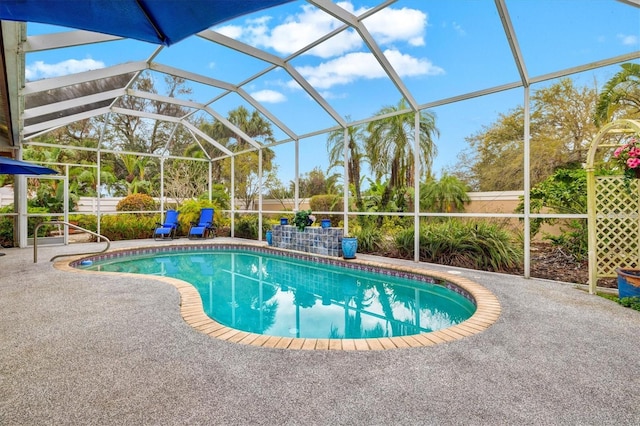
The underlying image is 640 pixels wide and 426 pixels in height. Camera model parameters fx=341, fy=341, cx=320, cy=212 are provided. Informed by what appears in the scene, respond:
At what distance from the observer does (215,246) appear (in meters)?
10.8

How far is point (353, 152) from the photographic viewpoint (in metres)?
10.6

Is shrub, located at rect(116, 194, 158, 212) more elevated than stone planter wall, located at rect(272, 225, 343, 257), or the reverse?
shrub, located at rect(116, 194, 158, 212)

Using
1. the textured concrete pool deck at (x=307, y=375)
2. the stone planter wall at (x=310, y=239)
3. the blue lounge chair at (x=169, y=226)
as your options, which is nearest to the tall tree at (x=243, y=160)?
the blue lounge chair at (x=169, y=226)

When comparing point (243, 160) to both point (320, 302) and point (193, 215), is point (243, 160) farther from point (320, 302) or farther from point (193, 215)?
point (320, 302)

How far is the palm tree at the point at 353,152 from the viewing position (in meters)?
10.4

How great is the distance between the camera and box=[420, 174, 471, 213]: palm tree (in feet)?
27.3

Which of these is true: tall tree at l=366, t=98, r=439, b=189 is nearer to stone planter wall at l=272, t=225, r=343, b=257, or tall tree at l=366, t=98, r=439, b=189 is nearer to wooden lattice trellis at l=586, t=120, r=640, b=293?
stone planter wall at l=272, t=225, r=343, b=257

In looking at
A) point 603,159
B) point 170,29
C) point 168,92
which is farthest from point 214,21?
point 168,92

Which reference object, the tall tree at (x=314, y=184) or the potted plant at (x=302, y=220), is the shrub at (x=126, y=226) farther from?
the potted plant at (x=302, y=220)

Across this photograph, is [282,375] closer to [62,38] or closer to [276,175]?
[62,38]

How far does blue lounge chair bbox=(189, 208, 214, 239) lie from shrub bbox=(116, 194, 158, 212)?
2.46 meters

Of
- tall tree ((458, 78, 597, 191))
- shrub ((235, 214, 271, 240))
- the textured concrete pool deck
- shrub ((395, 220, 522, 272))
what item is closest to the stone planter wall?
shrub ((395, 220, 522, 272))

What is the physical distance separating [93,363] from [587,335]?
4219mm

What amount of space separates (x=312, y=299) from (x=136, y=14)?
14.9 feet
